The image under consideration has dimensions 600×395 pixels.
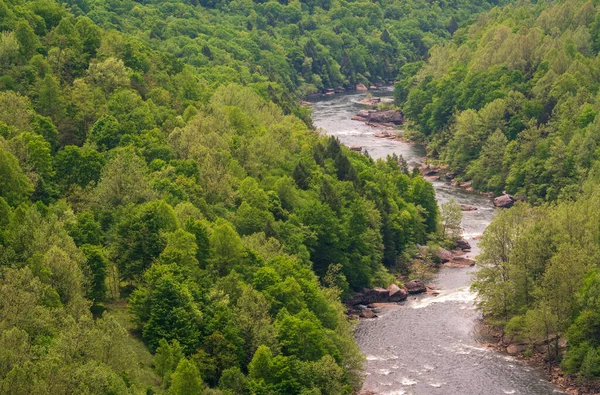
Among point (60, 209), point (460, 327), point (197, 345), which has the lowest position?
point (460, 327)

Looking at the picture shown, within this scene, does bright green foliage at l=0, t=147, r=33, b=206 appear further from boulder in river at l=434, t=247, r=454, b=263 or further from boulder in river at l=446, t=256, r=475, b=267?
boulder in river at l=446, t=256, r=475, b=267

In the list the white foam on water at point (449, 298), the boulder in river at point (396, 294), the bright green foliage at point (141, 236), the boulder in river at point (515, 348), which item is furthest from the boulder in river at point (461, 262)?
the bright green foliage at point (141, 236)

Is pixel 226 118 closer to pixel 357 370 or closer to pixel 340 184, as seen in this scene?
pixel 340 184

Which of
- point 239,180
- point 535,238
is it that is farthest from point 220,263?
point 535,238

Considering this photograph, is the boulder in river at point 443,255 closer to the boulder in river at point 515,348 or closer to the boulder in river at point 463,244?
the boulder in river at point 463,244

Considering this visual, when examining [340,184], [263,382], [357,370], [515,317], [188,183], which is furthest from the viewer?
[340,184]

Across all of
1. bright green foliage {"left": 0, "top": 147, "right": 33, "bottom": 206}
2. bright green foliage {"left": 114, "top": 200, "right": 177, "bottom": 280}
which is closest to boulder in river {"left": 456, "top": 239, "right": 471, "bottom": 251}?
bright green foliage {"left": 114, "top": 200, "right": 177, "bottom": 280}

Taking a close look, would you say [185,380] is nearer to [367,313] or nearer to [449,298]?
[367,313]

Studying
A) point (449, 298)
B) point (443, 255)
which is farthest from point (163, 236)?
point (443, 255)
